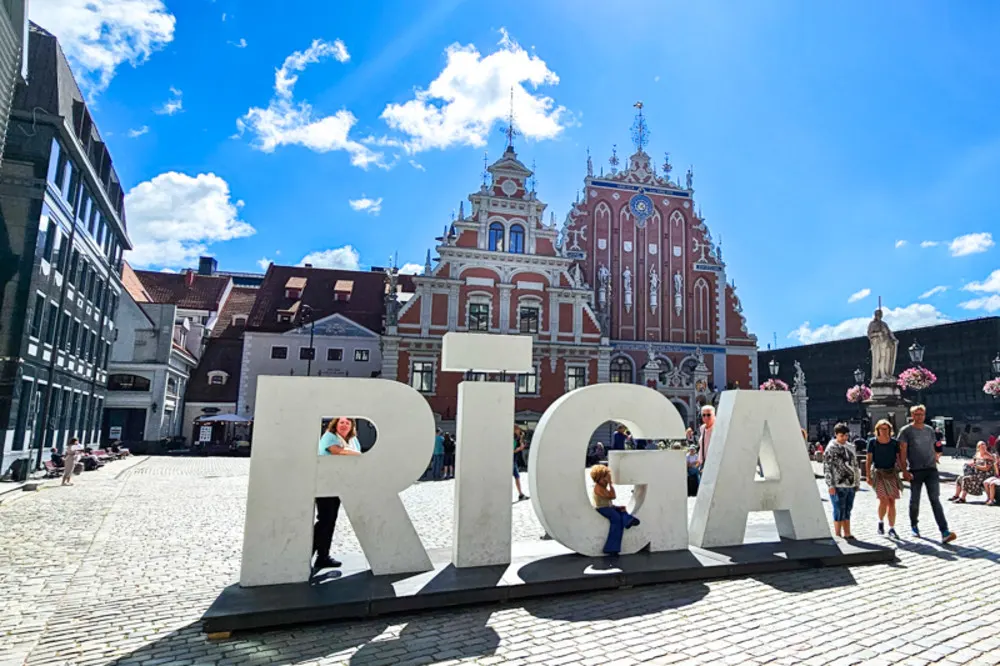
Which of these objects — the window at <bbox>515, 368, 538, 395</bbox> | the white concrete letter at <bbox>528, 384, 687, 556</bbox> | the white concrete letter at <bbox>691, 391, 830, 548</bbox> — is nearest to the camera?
the white concrete letter at <bbox>528, 384, 687, 556</bbox>

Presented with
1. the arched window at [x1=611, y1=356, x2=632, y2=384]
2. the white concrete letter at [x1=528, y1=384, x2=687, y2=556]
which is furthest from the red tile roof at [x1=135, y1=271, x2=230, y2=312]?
the white concrete letter at [x1=528, y1=384, x2=687, y2=556]

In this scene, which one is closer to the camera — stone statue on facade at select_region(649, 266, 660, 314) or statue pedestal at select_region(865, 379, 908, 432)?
statue pedestal at select_region(865, 379, 908, 432)

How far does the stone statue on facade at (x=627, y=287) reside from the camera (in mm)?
34719

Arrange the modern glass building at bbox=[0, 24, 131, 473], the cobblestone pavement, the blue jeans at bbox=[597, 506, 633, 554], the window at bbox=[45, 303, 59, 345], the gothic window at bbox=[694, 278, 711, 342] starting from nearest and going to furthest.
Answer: the cobblestone pavement → the blue jeans at bbox=[597, 506, 633, 554] → the modern glass building at bbox=[0, 24, 131, 473] → the window at bbox=[45, 303, 59, 345] → the gothic window at bbox=[694, 278, 711, 342]

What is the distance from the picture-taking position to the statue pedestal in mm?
18062

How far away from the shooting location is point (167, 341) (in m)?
31.2

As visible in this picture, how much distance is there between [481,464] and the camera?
20.7ft

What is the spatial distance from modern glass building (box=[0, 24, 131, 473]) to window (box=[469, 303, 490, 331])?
1677cm

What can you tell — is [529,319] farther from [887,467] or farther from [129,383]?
[887,467]

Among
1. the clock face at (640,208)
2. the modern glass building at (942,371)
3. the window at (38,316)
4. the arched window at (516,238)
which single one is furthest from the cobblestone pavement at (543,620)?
the modern glass building at (942,371)

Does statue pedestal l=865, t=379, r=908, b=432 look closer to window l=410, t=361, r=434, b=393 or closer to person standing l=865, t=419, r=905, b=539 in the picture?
person standing l=865, t=419, r=905, b=539

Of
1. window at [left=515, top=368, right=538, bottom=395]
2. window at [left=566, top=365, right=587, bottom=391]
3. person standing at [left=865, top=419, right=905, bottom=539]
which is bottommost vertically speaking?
person standing at [left=865, top=419, right=905, bottom=539]

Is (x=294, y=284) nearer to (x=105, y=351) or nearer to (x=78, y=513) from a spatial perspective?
(x=105, y=351)

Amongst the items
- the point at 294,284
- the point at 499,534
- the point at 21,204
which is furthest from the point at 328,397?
the point at 294,284
